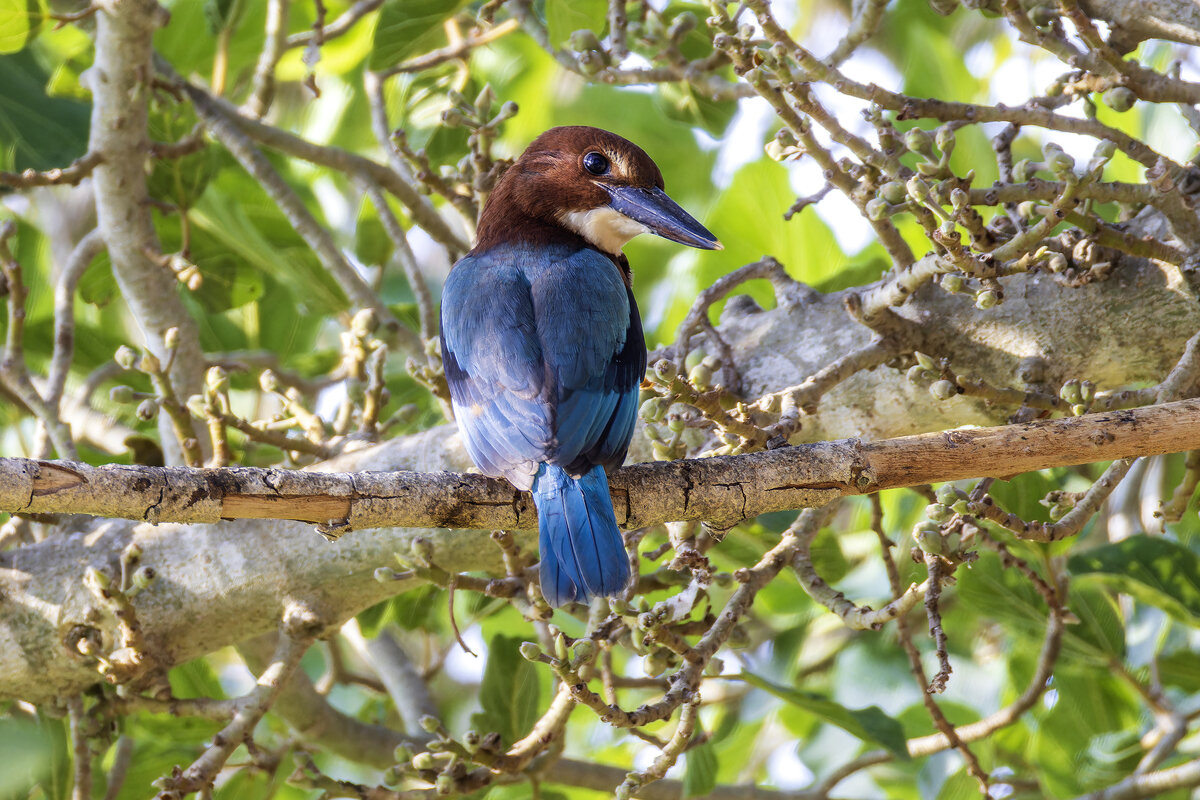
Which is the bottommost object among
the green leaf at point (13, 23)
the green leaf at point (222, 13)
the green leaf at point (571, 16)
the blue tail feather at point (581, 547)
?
the blue tail feather at point (581, 547)

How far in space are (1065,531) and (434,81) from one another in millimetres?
2321

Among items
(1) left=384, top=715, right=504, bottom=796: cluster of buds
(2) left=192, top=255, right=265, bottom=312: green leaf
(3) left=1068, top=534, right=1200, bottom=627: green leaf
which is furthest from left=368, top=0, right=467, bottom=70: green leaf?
(3) left=1068, top=534, right=1200, bottom=627: green leaf

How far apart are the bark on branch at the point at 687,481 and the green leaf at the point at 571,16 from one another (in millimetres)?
1249

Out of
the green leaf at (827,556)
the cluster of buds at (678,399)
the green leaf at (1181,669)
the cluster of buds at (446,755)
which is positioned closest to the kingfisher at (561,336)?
the cluster of buds at (678,399)

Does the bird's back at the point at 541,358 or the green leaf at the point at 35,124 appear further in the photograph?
the green leaf at the point at 35,124

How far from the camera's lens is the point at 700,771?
2521mm

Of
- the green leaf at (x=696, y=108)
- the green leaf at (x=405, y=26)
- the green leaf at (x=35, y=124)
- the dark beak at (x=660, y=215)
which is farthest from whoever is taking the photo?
the green leaf at (x=35, y=124)

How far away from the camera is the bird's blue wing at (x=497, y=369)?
2023 mm

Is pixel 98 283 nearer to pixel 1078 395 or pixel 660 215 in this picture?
pixel 660 215

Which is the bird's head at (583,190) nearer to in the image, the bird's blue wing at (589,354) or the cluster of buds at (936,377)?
the bird's blue wing at (589,354)

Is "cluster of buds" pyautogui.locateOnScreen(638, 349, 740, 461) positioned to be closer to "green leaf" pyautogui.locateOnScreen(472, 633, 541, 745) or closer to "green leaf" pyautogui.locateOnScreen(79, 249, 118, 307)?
"green leaf" pyautogui.locateOnScreen(472, 633, 541, 745)

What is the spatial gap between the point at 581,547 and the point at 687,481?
8.2 inches

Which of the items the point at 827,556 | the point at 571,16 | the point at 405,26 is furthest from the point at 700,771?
the point at 405,26

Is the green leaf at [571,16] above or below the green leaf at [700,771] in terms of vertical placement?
above
